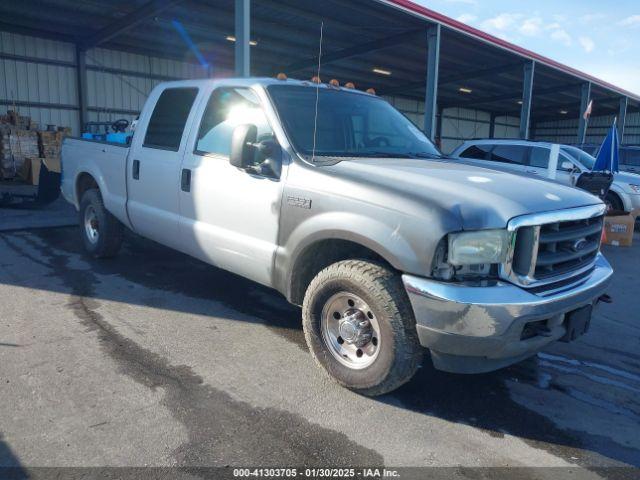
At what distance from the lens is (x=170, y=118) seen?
4.70 metres

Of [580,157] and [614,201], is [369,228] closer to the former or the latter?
[580,157]

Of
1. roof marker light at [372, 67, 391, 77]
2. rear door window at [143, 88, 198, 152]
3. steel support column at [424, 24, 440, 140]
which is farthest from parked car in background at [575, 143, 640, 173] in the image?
rear door window at [143, 88, 198, 152]

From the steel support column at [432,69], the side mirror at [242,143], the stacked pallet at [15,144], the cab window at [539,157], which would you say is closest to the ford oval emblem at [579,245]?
the side mirror at [242,143]

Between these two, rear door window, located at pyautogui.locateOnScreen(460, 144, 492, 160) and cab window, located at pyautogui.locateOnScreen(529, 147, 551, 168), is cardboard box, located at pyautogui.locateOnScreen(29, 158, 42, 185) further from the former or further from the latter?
cab window, located at pyautogui.locateOnScreen(529, 147, 551, 168)

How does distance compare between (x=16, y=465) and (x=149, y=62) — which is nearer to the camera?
(x=16, y=465)

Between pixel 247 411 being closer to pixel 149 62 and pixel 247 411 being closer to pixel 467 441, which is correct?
pixel 467 441

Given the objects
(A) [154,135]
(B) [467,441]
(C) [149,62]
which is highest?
(C) [149,62]

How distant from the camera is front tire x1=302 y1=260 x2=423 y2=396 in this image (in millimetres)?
2811

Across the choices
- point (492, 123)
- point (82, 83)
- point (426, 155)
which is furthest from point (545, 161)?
point (492, 123)

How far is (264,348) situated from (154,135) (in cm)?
244

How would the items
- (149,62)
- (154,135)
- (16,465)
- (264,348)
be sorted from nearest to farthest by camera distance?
(16,465) < (264,348) < (154,135) < (149,62)

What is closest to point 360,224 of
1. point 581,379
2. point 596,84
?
point 581,379

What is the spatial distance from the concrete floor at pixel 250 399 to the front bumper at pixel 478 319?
0.46 metres

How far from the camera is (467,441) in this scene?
106 inches
